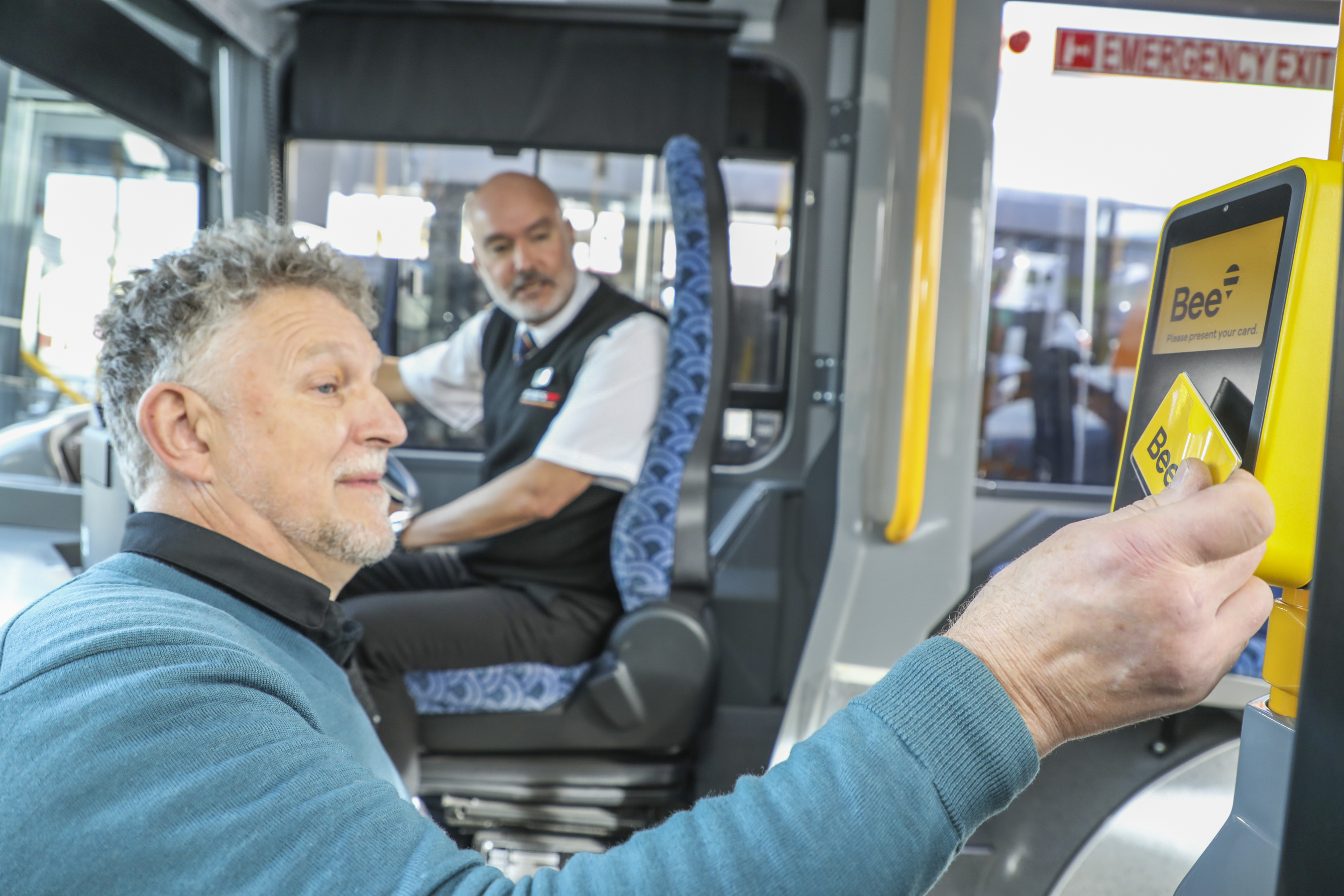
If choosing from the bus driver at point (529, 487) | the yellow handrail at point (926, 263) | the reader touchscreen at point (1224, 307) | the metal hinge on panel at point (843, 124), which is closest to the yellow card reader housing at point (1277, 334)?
the reader touchscreen at point (1224, 307)

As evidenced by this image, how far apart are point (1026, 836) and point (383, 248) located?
2703 mm

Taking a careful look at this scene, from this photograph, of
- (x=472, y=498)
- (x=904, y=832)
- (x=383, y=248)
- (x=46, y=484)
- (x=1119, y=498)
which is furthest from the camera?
(x=383, y=248)

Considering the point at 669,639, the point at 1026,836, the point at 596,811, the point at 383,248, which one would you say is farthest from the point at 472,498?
the point at 383,248

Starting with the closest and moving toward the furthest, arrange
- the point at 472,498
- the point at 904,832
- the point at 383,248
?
the point at 904,832 < the point at 472,498 < the point at 383,248

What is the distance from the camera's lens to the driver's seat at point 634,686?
6.51 feet

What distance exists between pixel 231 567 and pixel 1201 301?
90 cm

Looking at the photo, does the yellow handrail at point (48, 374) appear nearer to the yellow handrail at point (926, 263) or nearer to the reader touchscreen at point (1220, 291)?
the yellow handrail at point (926, 263)

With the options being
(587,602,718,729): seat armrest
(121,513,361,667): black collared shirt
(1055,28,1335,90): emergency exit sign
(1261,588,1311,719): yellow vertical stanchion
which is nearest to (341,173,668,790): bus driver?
(587,602,718,729): seat armrest

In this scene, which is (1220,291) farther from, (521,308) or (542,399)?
(521,308)

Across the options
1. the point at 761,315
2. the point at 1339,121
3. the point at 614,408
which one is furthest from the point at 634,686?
the point at 761,315

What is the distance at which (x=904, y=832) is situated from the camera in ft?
1.89

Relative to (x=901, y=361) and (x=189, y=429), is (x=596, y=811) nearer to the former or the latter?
(x=901, y=361)

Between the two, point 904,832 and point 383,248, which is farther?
point 383,248

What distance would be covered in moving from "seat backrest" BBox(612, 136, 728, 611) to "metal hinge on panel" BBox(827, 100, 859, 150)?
1.24 m
